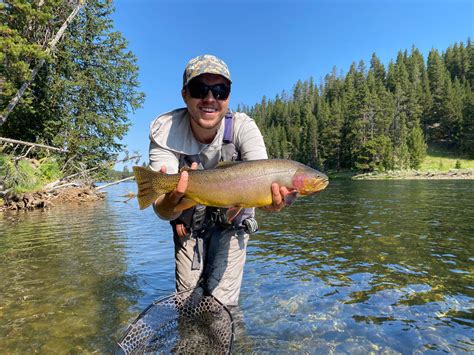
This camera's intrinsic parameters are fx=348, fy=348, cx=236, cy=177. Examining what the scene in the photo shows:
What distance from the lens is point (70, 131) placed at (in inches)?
1128

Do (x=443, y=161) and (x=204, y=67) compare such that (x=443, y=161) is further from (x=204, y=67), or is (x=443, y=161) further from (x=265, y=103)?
(x=265, y=103)

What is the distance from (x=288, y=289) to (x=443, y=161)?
84637 millimetres

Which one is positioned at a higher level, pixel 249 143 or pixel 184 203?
pixel 249 143

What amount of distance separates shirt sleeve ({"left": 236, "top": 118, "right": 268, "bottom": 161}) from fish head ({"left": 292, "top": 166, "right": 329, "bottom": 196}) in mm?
584

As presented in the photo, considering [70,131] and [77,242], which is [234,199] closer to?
[77,242]

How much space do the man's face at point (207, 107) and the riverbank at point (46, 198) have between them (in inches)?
935

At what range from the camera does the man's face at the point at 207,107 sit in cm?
382

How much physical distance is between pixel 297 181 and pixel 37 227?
15.1 m

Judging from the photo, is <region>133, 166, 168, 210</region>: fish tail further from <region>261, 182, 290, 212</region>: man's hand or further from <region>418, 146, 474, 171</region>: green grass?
<region>418, 146, 474, 171</region>: green grass

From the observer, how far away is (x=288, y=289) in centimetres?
680

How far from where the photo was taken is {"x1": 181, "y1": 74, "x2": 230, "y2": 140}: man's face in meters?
3.82

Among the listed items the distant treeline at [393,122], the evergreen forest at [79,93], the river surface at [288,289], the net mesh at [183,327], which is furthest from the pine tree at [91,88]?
the distant treeline at [393,122]

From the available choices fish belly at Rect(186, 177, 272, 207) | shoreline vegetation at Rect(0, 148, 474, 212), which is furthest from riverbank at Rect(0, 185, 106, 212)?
fish belly at Rect(186, 177, 272, 207)

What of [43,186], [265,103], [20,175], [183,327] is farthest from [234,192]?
[265,103]
